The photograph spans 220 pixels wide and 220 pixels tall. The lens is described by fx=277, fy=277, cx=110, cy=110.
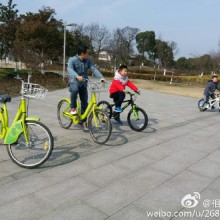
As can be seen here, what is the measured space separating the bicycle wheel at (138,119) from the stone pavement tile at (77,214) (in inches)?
128

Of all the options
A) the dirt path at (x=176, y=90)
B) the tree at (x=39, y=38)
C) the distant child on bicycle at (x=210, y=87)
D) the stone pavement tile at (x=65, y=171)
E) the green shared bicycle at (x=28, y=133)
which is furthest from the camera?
the tree at (x=39, y=38)

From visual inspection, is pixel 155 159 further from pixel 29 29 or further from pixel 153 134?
pixel 29 29

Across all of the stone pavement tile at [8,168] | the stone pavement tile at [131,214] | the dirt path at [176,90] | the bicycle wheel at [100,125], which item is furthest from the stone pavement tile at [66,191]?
the dirt path at [176,90]

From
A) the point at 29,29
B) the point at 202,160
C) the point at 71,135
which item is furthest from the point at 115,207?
the point at 29,29

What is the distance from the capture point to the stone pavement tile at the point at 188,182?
3.47 m

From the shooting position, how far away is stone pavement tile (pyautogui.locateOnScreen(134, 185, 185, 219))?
118 inches

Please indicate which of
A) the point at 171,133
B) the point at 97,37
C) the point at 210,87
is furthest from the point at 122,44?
the point at 171,133

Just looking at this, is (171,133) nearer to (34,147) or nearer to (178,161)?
(178,161)

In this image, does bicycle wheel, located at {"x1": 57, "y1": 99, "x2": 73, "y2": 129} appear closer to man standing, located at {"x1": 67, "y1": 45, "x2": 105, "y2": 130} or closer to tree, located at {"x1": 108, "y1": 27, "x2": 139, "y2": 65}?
man standing, located at {"x1": 67, "y1": 45, "x2": 105, "y2": 130}

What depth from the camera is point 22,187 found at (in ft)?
10.7

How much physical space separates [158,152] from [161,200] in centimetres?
169

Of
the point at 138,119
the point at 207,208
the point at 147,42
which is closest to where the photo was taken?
the point at 207,208

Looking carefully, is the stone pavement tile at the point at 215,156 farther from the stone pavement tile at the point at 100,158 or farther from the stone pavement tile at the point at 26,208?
the stone pavement tile at the point at 26,208

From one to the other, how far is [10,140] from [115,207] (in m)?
1.74
